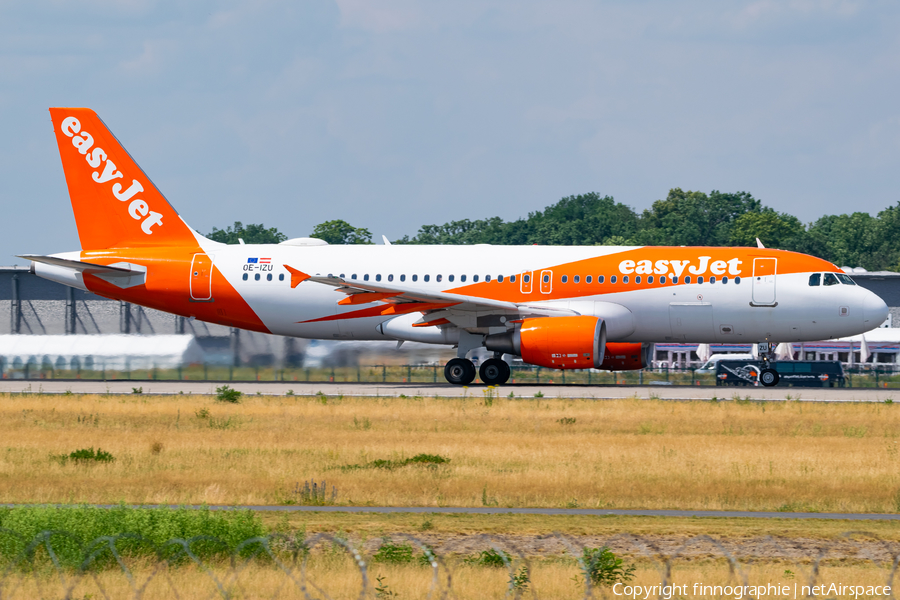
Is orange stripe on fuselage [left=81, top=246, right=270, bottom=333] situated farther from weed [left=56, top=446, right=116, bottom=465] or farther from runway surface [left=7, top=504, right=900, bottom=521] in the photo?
runway surface [left=7, top=504, right=900, bottom=521]

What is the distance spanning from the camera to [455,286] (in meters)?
40.6

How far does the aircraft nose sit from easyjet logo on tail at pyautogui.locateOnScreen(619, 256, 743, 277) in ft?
15.0

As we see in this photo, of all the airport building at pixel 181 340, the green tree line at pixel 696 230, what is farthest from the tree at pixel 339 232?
the airport building at pixel 181 340

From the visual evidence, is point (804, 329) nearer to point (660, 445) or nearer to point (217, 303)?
point (660, 445)

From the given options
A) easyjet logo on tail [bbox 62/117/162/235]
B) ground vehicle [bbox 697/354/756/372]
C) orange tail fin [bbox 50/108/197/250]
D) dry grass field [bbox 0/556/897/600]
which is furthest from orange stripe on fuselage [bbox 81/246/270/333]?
ground vehicle [bbox 697/354/756/372]

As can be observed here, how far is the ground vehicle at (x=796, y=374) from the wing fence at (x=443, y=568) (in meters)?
33.9

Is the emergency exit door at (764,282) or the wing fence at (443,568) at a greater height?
the emergency exit door at (764,282)

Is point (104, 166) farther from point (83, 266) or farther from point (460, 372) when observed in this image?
point (460, 372)

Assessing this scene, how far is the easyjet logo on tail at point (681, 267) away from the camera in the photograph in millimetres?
38812

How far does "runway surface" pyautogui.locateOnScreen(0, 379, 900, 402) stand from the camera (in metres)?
36.6

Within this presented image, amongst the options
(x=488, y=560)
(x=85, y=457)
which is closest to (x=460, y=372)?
(x=85, y=457)

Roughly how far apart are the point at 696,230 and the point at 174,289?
13129cm

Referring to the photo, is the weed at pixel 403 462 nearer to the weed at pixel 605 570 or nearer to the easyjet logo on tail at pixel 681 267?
the weed at pixel 605 570

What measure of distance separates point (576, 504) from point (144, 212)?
29.8 meters
